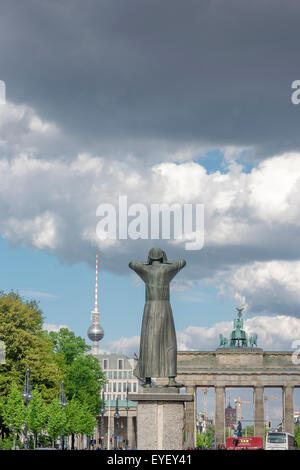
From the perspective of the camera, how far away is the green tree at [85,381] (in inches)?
3836

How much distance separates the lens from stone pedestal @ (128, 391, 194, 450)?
23.1m

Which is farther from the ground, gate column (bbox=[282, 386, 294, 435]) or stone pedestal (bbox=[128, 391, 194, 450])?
gate column (bbox=[282, 386, 294, 435])

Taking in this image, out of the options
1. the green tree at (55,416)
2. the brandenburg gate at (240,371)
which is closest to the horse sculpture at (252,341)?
the brandenburg gate at (240,371)

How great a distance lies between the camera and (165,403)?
23219 mm

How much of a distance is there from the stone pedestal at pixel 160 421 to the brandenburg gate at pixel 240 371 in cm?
10531

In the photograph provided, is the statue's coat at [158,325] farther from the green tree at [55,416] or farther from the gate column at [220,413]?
the gate column at [220,413]

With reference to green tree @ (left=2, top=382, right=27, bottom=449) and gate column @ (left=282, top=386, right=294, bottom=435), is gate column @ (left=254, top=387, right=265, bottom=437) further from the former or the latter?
green tree @ (left=2, top=382, right=27, bottom=449)

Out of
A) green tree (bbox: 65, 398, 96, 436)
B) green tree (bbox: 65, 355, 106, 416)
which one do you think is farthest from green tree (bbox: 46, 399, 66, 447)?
green tree (bbox: 65, 355, 106, 416)

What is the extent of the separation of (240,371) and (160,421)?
4226 inches

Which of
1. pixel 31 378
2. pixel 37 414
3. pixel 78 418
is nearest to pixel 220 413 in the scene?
pixel 78 418
